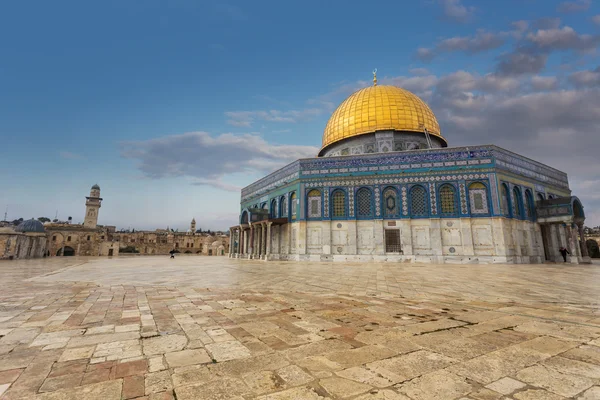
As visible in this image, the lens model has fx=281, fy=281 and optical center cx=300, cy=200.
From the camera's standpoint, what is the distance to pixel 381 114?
24.7 meters

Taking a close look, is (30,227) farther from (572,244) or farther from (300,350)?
(572,244)

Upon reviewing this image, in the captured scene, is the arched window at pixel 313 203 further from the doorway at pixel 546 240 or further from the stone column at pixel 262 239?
the doorway at pixel 546 240

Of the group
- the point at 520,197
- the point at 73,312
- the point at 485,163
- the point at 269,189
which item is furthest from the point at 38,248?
the point at 520,197

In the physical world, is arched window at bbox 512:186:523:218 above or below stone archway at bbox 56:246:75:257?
above

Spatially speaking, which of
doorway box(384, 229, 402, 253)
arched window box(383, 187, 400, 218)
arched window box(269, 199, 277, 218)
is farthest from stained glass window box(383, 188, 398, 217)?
arched window box(269, 199, 277, 218)

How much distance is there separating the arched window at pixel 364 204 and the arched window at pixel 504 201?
8820mm

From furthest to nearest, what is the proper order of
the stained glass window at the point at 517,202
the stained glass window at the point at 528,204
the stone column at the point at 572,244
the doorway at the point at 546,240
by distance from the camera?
the doorway at the point at 546,240, the stained glass window at the point at 528,204, the stained glass window at the point at 517,202, the stone column at the point at 572,244

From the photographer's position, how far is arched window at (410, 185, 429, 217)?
20609mm

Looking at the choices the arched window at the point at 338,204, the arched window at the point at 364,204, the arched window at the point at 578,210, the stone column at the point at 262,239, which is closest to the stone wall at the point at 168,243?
the stone column at the point at 262,239

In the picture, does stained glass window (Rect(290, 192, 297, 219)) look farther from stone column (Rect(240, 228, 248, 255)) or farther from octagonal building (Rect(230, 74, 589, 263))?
stone column (Rect(240, 228, 248, 255))

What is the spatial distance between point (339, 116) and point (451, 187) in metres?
12.1

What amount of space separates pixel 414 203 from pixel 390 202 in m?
1.71

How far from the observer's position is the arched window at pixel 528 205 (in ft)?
69.7

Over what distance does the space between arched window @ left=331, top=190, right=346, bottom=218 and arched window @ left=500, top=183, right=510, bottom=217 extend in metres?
10.8
